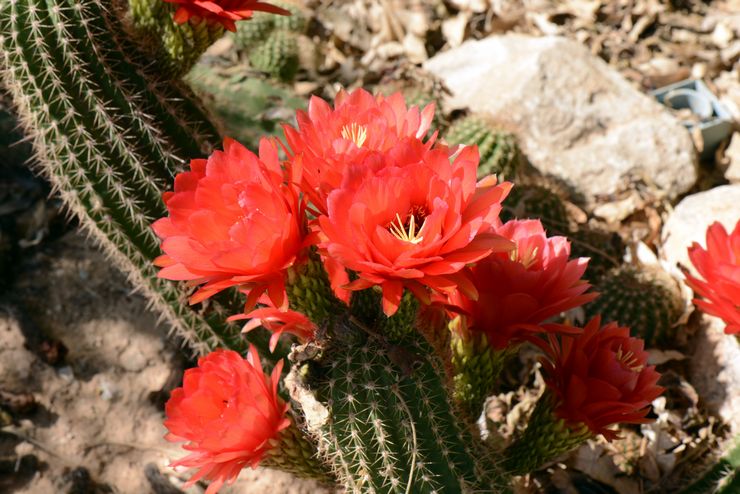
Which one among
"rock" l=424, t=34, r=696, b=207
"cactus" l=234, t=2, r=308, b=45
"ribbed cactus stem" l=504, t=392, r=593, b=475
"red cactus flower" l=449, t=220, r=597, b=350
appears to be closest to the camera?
"red cactus flower" l=449, t=220, r=597, b=350

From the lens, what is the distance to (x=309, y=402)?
A: 127 centimetres

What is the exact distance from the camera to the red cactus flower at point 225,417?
1.32 m

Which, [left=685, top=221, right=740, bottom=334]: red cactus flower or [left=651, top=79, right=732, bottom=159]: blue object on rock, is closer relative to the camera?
[left=685, top=221, right=740, bottom=334]: red cactus flower

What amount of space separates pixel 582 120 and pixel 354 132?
6.66 feet

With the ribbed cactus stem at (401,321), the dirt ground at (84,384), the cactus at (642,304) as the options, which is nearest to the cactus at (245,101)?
the dirt ground at (84,384)

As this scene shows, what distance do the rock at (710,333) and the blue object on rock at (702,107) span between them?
67cm

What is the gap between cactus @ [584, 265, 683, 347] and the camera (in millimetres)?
2332

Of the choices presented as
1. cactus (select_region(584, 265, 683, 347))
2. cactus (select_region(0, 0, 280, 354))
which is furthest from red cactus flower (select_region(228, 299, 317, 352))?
cactus (select_region(584, 265, 683, 347))

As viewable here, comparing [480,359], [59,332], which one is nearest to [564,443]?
[480,359]

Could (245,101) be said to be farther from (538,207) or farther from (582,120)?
(582,120)

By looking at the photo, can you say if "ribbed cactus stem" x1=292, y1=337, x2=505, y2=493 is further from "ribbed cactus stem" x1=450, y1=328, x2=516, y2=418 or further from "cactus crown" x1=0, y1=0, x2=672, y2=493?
"ribbed cactus stem" x1=450, y1=328, x2=516, y2=418

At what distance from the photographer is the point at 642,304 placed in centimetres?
233

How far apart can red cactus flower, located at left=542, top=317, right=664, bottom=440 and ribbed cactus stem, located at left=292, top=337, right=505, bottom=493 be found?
301 millimetres

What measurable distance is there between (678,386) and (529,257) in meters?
1.14
